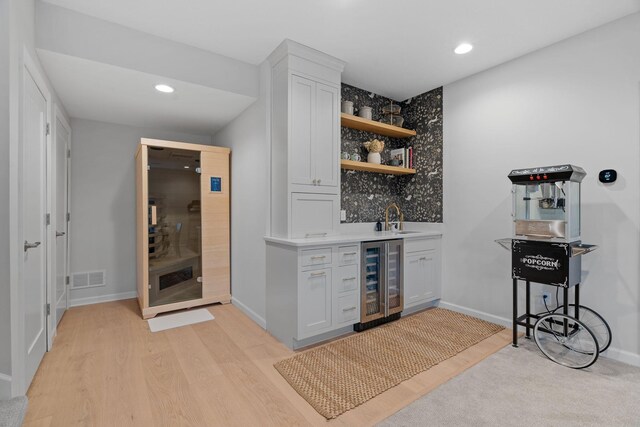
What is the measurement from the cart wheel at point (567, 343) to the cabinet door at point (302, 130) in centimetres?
234

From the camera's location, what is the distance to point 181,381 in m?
2.09

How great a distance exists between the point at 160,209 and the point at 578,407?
3.92 meters

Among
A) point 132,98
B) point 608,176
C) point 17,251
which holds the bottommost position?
point 17,251

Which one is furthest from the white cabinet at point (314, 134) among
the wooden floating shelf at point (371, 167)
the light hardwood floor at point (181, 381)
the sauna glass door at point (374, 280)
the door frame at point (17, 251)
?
the door frame at point (17, 251)

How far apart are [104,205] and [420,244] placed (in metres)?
4.04

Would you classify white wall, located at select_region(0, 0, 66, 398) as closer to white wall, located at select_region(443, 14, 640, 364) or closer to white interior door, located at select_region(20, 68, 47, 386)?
white interior door, located at select_region(20, 68, 47, 386)

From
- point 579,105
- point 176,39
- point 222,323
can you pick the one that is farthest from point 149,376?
point 579,105

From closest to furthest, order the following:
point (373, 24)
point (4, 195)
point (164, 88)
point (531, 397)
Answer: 1. point (4, 195)
2. point (531, 397)
3. point (373, 24)
4. point (164, 88)

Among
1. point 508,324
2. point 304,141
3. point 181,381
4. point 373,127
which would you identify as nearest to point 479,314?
point 508,324

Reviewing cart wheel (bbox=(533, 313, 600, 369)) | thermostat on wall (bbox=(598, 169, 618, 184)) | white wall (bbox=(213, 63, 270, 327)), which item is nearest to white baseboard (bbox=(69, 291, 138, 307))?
white wall (bbox=(213, 63, 270, 327))

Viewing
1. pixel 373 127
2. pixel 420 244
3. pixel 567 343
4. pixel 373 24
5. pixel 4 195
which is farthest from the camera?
pixel 373 127

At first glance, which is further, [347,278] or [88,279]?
[88,279]

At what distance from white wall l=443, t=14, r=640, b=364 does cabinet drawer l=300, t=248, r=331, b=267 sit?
1.73 meters

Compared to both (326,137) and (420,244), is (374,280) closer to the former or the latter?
(420,244)
